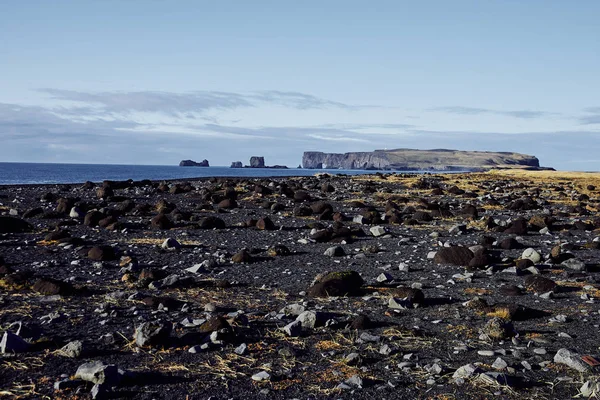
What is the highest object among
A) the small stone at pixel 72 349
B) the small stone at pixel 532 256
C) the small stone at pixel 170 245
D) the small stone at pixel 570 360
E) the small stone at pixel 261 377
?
the small stone at pixel 532 256

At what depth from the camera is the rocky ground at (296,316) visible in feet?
16.8

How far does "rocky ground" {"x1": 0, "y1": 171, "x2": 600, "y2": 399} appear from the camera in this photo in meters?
5.12

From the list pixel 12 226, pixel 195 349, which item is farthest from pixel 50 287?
pixel 12 226

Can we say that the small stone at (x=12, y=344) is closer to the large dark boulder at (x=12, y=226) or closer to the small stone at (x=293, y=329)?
the small stone at (x=293, y=329)

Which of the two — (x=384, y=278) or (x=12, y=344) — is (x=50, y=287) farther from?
(x=384, y=278)

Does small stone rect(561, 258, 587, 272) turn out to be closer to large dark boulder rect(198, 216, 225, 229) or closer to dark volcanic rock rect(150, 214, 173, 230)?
large dark boulder rect(198, 216, 225, 229)

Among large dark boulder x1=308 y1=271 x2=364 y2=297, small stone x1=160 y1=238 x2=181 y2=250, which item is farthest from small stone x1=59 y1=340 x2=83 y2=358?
small stone x1=160 y1=238 x2=181 y2=250

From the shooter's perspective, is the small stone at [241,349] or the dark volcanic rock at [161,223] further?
the dark volcanic rock at [161,223]

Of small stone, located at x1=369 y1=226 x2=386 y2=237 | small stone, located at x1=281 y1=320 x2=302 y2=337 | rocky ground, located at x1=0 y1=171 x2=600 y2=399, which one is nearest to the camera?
rocky ground, located at x1=0 y1=171 x2=600 y2=399

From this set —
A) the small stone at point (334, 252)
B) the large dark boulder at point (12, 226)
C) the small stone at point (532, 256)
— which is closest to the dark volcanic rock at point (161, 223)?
the large dark boulder at point (12, 226)

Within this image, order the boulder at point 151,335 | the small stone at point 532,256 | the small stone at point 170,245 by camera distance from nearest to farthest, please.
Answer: the boulder at point 151,335
the small stone at point 532,256
the small stone at point 170,245

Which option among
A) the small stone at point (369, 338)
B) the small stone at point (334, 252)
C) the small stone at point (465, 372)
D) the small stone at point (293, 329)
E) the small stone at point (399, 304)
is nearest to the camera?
the small stone at point (465, 372)

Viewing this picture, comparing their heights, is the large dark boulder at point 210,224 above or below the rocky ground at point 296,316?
above

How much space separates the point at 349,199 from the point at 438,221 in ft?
31.7
